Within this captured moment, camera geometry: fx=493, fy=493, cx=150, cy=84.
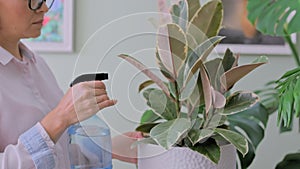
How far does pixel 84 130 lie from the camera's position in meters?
0.87

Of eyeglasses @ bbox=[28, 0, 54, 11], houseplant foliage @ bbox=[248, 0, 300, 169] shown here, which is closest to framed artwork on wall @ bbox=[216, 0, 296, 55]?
houseplant foliage @ bbox=[248, 0, 300, 169]

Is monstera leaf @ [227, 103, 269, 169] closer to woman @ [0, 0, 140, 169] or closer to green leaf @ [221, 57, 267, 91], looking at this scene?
woman @ [0, 0, 140, 169]

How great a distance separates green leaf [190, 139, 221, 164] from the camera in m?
0.74

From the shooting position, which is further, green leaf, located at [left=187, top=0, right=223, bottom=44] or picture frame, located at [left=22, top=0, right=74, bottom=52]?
picture frame, located at [left=22, top=0, right=74, bottom=52]

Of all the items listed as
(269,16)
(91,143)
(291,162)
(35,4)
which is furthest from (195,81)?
(269,16)

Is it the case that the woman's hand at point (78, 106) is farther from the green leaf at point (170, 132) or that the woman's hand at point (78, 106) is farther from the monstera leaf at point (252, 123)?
the monstera leaf at point (252, 123)

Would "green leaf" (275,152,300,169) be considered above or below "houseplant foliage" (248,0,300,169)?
below

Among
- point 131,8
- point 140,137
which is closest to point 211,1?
point 140,137

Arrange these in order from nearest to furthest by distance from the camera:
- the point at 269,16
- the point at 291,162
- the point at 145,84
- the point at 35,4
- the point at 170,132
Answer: the point at 170,132 → the point at 145,84 → the point at 35,4 → the point at 291,162 → the point at 269,16

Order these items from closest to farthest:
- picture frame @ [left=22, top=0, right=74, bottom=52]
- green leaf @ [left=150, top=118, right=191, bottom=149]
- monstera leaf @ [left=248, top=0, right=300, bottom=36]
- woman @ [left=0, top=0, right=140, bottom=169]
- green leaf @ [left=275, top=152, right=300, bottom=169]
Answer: green leaf @ [left=150, top=118, right=191, bottom=149] → woman @ [left=0, top=0, right=140, bottom=169] → green leaf @ [left=275, top=152, right=300, bottom=169] → monstera leaf @ [left=248, top=0, right=300, bottom=36] → picture frame @ [left=22, top=0, right=74, bottom=52]

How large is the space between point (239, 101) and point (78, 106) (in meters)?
0.26

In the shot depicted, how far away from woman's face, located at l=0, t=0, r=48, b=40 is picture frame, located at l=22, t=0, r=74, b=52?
990mm

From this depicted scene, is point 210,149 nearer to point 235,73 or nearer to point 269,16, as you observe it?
point 235,73

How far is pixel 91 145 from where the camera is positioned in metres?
0.89
